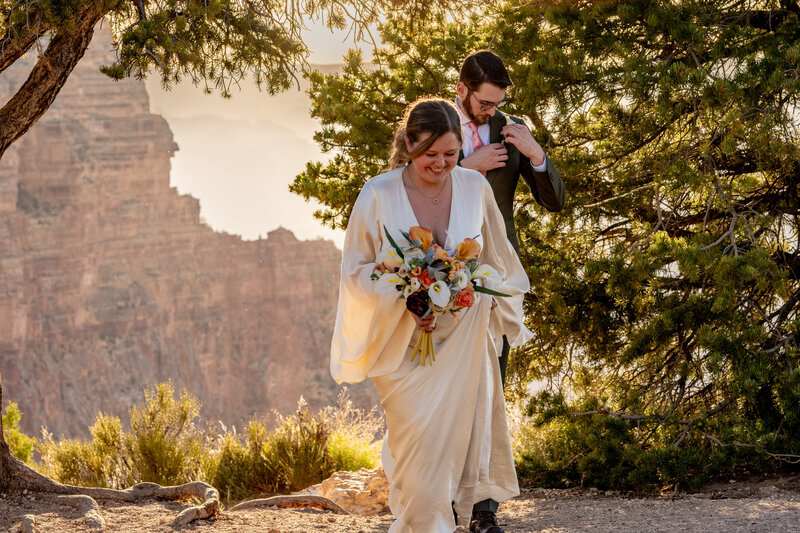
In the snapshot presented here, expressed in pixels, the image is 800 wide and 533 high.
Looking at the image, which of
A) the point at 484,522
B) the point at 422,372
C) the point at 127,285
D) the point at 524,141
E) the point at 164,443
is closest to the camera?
the point at 422,372

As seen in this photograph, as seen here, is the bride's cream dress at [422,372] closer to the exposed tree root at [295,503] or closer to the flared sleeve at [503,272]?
the flared sleeve at [503,272]

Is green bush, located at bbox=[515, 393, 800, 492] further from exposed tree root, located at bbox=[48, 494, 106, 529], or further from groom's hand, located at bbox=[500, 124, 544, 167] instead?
exposed tree root, located at bbox=[48, 494, 106, 529]

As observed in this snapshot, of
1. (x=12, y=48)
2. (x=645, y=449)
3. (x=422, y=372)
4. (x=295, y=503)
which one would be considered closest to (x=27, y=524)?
(x=295, y=503)

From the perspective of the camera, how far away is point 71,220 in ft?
169

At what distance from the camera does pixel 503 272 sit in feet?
13.5

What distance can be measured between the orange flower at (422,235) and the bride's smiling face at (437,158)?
22 cm

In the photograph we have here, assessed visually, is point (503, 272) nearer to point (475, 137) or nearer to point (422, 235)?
point (422, 235)

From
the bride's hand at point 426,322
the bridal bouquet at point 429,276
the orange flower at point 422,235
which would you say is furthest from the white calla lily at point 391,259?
the bride's hand at point 426,322

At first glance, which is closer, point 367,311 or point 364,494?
point 367,311

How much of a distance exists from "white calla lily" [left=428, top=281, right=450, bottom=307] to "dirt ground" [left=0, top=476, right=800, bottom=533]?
59.2 inches

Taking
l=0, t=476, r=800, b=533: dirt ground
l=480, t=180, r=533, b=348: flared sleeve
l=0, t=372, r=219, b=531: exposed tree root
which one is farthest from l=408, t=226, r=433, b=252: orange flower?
l=0, t=372, r=219, b=531: exposed tree root

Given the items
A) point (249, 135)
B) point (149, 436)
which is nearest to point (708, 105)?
point (149, 436)

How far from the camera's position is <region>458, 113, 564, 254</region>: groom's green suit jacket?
4.41 m

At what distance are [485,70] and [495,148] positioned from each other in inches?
15.2
